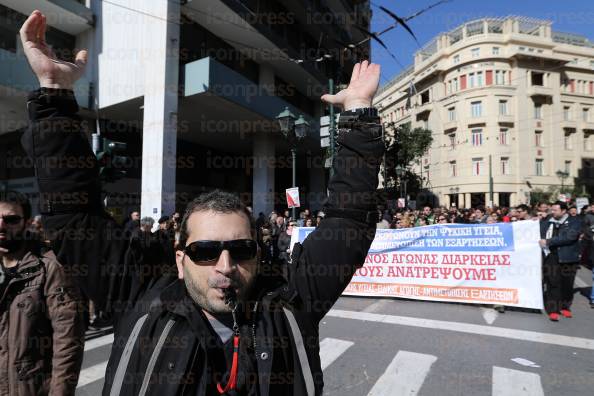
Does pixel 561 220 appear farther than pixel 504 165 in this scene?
No

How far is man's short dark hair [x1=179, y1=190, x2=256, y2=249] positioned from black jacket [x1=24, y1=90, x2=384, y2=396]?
0.71 ft

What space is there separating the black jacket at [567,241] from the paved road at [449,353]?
1104mm

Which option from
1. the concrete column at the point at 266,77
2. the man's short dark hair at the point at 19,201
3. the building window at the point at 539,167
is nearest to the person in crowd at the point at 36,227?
the man's short dark hair at the point at 19,201

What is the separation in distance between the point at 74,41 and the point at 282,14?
1047 cm

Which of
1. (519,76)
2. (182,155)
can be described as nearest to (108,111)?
(182,155)

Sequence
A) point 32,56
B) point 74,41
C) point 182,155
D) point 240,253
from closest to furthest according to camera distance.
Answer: point 32,56, point 240,253, point 74,41, point 182,155

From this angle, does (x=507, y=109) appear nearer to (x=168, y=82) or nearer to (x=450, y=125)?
(x=450, y=125)

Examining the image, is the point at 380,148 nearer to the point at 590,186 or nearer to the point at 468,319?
the point at 468,319

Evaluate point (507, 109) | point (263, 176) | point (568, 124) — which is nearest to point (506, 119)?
point (507, 109)

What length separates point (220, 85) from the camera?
543 inches

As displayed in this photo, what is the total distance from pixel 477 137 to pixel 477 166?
11.2ft

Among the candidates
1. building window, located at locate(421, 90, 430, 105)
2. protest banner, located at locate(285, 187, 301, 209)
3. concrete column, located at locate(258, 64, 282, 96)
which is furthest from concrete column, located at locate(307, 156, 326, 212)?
building window, located at locate(421, 90, 430, 105)

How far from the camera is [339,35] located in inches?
1006

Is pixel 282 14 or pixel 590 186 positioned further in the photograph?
pixel 590 186
